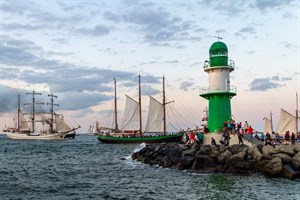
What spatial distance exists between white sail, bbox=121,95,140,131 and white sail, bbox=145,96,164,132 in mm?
3802

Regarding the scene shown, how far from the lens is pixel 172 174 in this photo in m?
22.2

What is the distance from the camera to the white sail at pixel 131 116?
70500 millimetres

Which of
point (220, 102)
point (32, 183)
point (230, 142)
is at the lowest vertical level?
point (32, 183)

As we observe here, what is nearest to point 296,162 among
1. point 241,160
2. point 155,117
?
point 241,160

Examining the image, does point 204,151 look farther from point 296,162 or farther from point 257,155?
point 296,162

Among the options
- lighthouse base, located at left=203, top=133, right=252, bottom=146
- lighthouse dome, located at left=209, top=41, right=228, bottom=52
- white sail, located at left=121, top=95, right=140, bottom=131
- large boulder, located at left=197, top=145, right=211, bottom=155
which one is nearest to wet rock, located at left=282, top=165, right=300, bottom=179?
large boulder, located at left=197, top=145, right=211, bottom=155

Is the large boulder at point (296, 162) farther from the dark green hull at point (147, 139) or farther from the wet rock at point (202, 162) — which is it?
the dark green hull at point (147, 139)

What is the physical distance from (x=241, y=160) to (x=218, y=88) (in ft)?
33.0

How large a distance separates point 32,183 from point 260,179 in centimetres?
1243

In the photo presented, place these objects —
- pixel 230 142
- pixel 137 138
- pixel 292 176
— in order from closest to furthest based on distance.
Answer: pixel 292 176
pixel 230 142
pixel 137 138

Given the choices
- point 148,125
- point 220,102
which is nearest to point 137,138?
point 148,125

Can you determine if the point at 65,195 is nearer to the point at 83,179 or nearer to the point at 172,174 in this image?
the point at 83,179

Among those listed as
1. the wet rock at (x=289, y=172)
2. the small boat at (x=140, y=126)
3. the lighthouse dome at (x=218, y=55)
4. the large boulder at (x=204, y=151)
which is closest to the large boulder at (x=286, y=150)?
the wet rock at (x=289, y=172)

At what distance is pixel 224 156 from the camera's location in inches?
902
